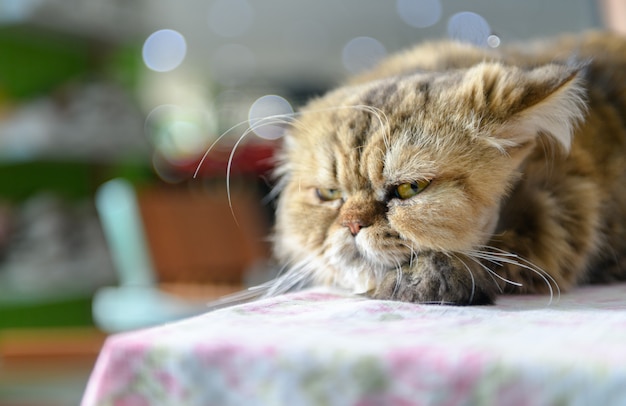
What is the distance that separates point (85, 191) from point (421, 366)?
337cm

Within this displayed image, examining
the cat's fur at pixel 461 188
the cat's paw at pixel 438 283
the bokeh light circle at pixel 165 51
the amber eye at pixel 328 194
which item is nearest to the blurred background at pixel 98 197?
the cat's fur at pixel 461 188

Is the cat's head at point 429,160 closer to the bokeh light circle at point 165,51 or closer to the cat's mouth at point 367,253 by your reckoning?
the cat's mouth at point 367,253

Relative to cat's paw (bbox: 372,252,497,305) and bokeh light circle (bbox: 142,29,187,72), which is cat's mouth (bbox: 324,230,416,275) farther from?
bokeh light circle (bbox: 142,29,187,72)

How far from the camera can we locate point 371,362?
0.48 metres

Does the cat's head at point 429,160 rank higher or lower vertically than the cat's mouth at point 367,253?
higher

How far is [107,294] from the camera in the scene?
3129mm

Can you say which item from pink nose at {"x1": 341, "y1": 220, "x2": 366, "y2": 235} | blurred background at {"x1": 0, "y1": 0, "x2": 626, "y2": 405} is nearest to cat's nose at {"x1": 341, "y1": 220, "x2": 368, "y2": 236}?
pink nose at {"x1": 341, "y1": 220, "x2": 366, "y2": 235}

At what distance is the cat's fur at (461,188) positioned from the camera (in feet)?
2.94

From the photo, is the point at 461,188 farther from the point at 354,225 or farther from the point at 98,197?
the point at 98,197

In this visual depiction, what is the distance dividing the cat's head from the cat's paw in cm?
2

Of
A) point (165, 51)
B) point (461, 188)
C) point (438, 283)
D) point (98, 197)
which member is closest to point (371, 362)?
point (438, 283)

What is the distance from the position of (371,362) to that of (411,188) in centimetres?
48

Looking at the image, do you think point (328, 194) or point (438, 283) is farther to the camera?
point (328, 194)

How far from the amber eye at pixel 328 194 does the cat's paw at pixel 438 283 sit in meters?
0.19
